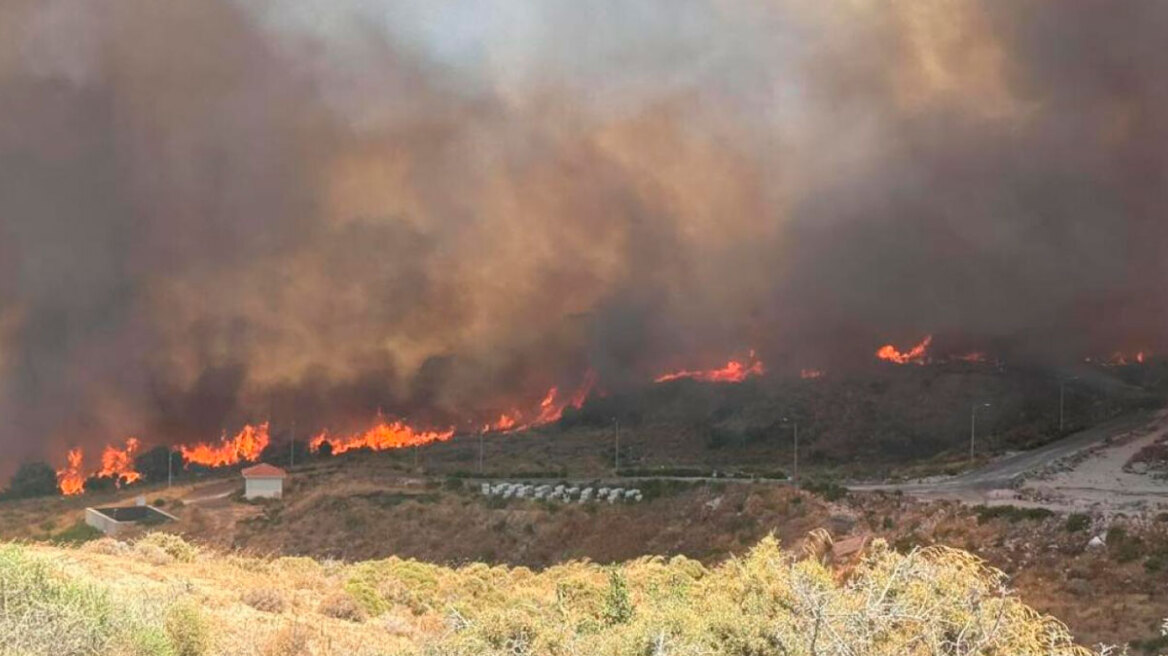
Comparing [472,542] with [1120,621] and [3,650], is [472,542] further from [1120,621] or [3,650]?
[3,650]

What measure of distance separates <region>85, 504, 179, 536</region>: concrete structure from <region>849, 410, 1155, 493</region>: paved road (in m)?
57.7

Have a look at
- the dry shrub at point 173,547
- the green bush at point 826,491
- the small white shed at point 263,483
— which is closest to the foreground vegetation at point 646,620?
the dry shrub at point 173,547

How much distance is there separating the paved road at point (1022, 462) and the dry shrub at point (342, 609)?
49.5 metres

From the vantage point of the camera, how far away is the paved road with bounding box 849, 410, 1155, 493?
209 ft

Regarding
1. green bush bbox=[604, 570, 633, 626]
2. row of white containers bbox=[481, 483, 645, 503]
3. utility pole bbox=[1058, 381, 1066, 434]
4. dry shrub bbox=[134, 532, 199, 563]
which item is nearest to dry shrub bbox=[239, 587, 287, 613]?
green bush bbox=[604, 570, 633, 626]

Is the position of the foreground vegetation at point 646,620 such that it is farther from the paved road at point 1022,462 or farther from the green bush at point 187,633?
the paved road at point 1022,462

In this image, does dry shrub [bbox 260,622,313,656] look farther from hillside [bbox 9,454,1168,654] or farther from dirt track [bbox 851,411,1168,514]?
dirt track [bbox 851,411,1168,514]

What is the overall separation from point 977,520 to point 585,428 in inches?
3789

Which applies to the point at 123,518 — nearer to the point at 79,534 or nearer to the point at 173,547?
the point at 79,534

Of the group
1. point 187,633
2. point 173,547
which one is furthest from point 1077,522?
point 187,633

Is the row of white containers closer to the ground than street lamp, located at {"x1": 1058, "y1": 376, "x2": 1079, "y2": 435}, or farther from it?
closer to the ground

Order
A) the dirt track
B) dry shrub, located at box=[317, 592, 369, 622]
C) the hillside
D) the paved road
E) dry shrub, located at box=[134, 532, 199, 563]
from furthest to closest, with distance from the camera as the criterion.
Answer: the paved road
the dirt track
the hillside
dry shrub, located at box=[134, 532, 199, 563]
dry shrub, located at box=[317, 592, 369, 622]

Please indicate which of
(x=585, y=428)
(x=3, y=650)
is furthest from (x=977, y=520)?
(x=585, y=428)

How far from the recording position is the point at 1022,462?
7612 centimetres
